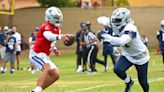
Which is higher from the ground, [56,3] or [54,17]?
[54,17]

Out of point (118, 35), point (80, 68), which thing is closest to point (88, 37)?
point (80, 68)

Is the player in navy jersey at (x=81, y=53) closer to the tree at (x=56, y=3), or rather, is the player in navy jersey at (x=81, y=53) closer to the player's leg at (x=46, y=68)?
the player's leg at (x=46, y=68)

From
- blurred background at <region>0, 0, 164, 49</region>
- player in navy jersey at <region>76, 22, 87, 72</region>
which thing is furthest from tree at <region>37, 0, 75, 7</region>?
player in navy jersey at <region>76, 22, 87, 72</region>

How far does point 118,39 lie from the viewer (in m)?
12.0

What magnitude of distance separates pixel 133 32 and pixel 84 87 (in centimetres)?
441

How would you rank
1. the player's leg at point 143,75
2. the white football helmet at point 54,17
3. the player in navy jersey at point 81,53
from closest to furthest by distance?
the player's leg at point 143,75
the white football helmet at point 54,17
the player in navy jersey at point 81,53

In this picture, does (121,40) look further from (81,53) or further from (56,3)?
(56,3)

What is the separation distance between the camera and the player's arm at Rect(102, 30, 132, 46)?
38.9 ft

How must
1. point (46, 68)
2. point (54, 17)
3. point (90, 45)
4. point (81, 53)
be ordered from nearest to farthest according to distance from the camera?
point (46, 68) < point (54, 17) < point (90, 45) < point (81, 53)

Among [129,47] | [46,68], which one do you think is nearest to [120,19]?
[129,47]

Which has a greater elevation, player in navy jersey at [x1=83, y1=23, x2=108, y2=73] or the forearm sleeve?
the forearm sleeve

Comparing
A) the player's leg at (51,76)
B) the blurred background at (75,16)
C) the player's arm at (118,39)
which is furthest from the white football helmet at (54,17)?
the blurred background at (75,16)

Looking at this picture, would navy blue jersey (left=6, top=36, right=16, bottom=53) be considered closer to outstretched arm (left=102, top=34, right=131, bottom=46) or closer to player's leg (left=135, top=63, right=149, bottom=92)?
player's leg (left=135, top=63, right=149, bottom=92)

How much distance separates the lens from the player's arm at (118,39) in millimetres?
11844
